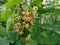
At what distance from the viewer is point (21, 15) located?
47.3 inches

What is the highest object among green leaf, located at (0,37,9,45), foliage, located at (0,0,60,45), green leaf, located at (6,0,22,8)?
green leaf, located at (6,0,22,8)

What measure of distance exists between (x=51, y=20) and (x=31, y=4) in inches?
6.2

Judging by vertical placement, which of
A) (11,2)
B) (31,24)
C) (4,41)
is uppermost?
(11,2)

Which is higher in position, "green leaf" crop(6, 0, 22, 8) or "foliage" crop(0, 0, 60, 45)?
"green leaf" crop(6, 0, 22, 8)

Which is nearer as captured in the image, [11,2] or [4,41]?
[11,2]


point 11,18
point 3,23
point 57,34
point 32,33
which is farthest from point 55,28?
point 3,23

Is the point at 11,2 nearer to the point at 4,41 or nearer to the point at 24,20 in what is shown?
the point at 24,20

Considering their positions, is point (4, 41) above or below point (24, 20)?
below

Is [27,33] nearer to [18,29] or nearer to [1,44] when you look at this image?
[18,29]

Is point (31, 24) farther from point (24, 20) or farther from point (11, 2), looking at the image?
point (11, 2)

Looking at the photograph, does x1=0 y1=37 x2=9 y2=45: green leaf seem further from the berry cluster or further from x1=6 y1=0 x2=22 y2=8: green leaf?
x1=6 y1=0 x2=22 y2=8: green leaf

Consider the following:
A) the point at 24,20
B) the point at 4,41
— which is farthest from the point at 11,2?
the point at 4,41

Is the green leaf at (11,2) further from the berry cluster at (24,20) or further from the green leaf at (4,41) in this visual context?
the green leaf at (4,41)

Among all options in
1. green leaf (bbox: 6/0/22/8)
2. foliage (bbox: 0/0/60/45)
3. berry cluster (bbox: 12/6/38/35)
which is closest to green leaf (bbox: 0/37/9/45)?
foliage (bbox: 0/0/60/45)
